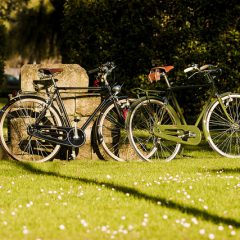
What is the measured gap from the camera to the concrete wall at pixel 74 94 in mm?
8289

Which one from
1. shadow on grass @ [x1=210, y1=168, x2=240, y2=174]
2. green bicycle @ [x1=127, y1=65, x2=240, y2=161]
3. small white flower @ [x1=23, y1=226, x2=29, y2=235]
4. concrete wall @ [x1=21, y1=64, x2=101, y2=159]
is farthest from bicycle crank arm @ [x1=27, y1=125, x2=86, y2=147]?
small white flower @ [x1=23, y1=226, x2=29, y2=235]

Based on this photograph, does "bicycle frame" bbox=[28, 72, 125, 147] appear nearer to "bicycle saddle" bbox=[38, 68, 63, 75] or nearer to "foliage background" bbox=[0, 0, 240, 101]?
"bicycle saddle" bbox=[38, 68, 63, 75]

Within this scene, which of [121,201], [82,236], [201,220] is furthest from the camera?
[121,201]

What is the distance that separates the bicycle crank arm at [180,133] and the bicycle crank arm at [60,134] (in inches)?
40.6

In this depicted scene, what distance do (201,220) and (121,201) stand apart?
922 mm

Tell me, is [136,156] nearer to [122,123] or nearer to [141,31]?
[122,123]

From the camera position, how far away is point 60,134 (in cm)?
788

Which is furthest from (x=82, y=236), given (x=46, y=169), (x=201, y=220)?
(x=46, y=169)

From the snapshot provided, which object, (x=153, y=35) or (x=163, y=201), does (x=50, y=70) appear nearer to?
(x=163, y=201)

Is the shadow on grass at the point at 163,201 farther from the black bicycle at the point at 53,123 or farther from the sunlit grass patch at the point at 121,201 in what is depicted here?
the black bicycle at the point at 53,123

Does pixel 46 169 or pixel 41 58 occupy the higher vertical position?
pixel 41 58

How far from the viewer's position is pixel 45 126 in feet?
25.6

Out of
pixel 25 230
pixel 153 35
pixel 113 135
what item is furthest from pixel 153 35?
pixel 25 230

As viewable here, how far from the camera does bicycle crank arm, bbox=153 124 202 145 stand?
7.89 metres
